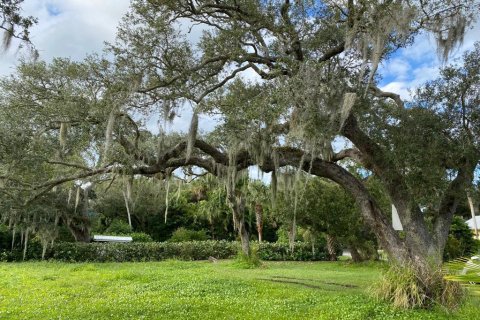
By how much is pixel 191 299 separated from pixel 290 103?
3.72 meters

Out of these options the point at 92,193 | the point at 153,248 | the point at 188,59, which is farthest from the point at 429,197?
the point at 92,193

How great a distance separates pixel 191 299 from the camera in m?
7.85

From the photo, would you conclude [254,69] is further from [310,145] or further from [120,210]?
[120,210]

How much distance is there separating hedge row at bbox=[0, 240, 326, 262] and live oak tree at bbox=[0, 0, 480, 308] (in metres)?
8.55

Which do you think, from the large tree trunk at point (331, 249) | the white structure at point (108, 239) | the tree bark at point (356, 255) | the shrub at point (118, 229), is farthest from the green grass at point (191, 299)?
the shrub at point (118, 229)

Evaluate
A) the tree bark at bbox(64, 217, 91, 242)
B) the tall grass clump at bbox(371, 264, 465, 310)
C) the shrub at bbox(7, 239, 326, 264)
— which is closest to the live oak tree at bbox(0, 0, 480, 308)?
the tall grass clump at bbox(371, 264, 465, 310)

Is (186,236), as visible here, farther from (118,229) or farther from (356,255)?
(356,255)

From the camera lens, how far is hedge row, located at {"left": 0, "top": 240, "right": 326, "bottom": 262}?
60.4ft

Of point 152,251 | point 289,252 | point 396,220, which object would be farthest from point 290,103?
point 289,252

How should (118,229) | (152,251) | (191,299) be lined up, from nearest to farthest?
(191,299) < (152,251) < (118,229)

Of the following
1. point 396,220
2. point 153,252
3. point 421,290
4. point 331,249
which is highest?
point 396,220

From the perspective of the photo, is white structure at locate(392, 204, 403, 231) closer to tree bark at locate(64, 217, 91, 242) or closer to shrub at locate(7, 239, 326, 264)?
shrub at locate(7, 239, 326, 264)

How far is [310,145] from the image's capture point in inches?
331

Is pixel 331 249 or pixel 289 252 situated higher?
pixel 331 249
